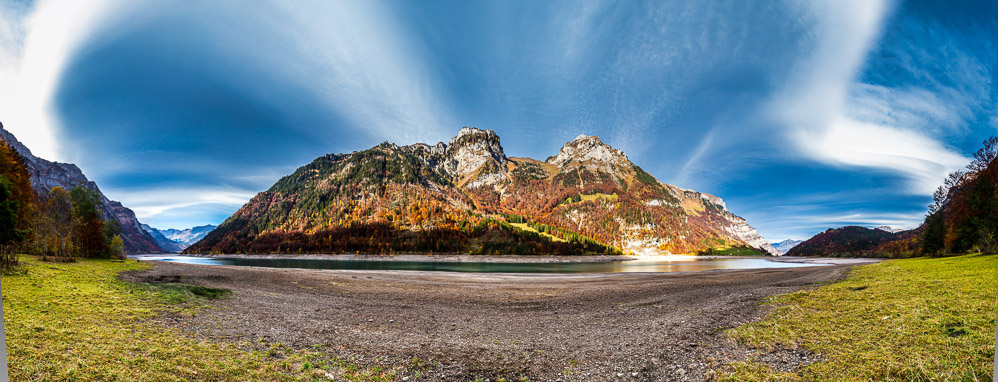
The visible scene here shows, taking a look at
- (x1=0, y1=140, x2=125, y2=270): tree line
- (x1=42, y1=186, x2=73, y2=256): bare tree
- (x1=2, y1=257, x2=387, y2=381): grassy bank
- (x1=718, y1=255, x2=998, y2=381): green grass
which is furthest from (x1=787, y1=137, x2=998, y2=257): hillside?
(x1=42, y1=186, x2=73, y2=256): bare tree


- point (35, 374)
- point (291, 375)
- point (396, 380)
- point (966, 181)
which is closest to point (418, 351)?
point (396, 380)

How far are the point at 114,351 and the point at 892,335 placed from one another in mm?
16742

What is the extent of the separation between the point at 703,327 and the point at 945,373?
22.1ft

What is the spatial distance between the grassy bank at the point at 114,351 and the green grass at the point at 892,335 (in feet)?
31.8

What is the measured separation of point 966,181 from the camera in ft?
32.8

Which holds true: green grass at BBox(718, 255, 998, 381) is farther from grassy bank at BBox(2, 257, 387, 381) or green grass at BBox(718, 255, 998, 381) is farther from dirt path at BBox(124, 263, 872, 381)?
grassy bank at BBox(2, 257, 387, 381)

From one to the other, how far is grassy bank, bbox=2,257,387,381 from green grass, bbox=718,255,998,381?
9689 mm

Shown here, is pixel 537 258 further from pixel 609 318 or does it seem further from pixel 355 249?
pixel 609 318

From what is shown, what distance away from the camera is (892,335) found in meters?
7.15

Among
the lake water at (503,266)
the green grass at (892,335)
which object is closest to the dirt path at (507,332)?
the green grass at (892,335)

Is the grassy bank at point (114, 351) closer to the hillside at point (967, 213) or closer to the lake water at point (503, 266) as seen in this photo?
the hillside at point (967, 213)

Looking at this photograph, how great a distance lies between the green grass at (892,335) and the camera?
5418 millimetres

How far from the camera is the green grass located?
542cm

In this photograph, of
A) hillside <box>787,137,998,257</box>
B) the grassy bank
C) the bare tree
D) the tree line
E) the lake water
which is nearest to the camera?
the grassy bank
